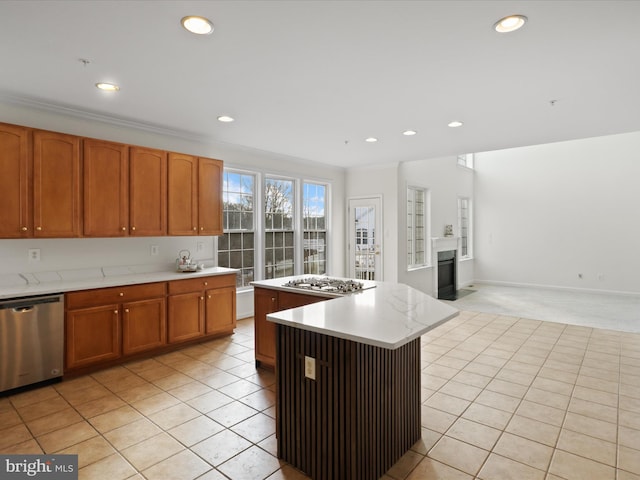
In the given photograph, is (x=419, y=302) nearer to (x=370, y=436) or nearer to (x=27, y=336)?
(x=370, y=436)

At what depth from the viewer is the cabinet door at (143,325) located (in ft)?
11.8

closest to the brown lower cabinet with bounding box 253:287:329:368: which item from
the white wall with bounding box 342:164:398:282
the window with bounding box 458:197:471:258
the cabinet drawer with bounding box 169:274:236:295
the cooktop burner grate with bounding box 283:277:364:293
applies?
the cooktop burner grate with bounding box 283:277:364:293

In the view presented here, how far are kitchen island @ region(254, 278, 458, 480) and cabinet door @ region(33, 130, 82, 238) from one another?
2.60 m

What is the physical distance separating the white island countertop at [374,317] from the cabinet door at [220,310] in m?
2.14

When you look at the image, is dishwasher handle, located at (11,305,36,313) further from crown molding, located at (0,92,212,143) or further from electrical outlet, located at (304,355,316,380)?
electrical outlet, located at (304,355,316,380)

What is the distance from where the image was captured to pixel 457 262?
8.39 metres

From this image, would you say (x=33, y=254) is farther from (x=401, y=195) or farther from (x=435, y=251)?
(x=435, y=251)

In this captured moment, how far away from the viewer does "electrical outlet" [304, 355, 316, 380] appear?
1.95 meters

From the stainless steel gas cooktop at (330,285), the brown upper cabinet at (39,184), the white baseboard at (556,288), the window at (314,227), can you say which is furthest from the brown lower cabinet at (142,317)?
the white baseboard at (556,288)

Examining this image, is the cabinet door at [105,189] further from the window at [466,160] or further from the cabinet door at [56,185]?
the window at [466,160]

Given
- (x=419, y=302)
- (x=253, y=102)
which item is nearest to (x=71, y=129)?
(x=253, y=102)

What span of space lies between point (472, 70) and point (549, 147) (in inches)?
284

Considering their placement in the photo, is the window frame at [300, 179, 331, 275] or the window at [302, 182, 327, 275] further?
Answer: the window at [302, 182, 327, 275]

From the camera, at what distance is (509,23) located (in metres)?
2.10
